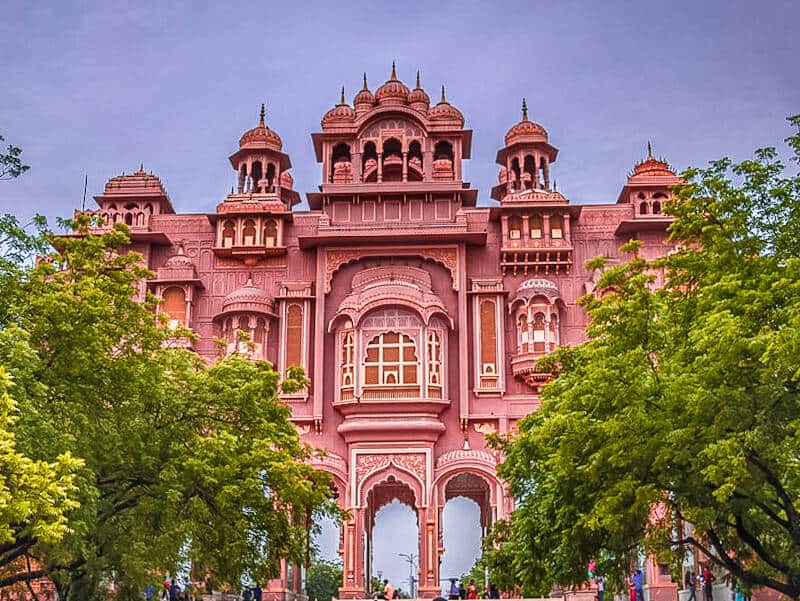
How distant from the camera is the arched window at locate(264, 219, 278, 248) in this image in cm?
4097

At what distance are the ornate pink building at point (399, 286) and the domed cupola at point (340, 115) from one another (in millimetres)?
220

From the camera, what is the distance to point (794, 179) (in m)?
18.5

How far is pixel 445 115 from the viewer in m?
43.0

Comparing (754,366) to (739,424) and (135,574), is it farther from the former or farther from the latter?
(135,574)

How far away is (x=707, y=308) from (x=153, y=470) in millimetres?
11563

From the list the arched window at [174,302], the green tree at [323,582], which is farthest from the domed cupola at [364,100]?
the green tree at [323,582]

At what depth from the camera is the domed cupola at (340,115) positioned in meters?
43.1

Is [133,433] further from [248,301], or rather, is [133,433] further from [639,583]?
[639,583]

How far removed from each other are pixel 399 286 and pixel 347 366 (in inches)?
144

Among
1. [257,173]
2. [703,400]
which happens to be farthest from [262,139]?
[703,400]

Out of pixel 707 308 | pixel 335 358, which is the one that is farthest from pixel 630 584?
pixel 707 308

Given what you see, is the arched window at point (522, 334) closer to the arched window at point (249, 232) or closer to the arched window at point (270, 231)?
the arched window at point (270, 231)

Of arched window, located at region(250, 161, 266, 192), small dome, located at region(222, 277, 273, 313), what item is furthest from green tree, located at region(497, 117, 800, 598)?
arched window, located at region(250, 161, 266, 192)

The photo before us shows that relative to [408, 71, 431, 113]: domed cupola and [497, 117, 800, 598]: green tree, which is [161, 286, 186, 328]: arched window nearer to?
[408, 71, 431, 113]: domed cupola
